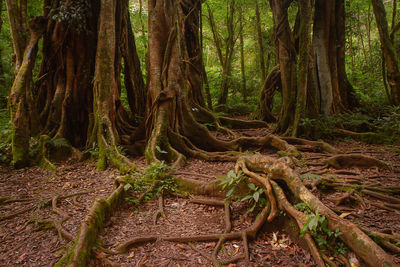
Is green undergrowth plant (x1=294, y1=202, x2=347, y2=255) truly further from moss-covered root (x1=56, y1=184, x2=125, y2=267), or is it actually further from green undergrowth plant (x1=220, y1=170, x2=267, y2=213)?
moss-covered root (x1=56, y1=184, x2=125, y2=267)

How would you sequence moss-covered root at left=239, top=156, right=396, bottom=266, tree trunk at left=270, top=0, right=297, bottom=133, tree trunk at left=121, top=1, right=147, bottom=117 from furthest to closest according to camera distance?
1. tree trunk at left=121, top=1, right=147, bottom=117
2. tree trunk at left=270, top=0, right=297, bottom=133
3. moss-covered root at left=239, top=156, right=396, bottom=266

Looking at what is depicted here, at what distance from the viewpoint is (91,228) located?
2.56m

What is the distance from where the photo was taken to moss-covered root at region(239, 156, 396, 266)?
1.83 metres

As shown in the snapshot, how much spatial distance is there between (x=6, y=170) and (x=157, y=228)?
4.05 meters

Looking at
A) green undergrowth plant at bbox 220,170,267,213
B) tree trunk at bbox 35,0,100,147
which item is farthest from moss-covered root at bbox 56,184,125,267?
tree trunk at bbox 35,0,100,147

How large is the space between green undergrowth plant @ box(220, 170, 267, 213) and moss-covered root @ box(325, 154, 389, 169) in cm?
212

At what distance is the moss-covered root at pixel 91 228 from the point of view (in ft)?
7.10

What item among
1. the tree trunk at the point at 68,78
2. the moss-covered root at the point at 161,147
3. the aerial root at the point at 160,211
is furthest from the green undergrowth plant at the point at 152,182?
the tree trunk at the point at 68,78

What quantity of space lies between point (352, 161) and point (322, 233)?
275 cm

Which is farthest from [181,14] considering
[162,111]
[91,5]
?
[162,111]

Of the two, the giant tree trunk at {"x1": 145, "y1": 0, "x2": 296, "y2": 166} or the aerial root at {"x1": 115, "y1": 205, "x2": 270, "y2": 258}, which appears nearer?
the aerial root at {"x1": 115, "y1": 205, "x2": 270, "y2": 258}

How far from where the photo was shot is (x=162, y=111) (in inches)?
225

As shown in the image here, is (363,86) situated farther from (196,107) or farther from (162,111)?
(162,111)

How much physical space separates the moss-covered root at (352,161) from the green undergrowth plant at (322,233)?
2.54 m
